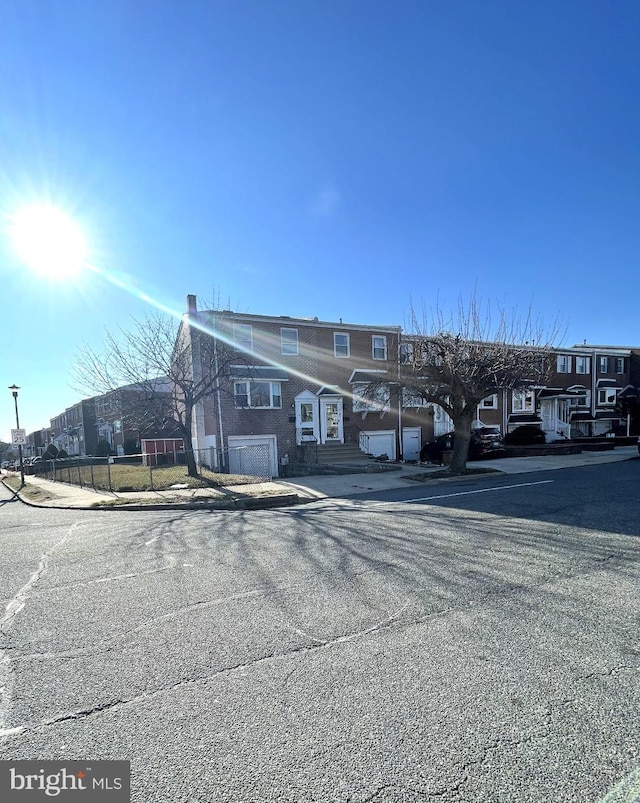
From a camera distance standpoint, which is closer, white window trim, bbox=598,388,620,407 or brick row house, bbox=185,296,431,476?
brick row house, bbox=185,296,431,476

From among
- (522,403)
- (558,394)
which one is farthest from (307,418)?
(558,394)

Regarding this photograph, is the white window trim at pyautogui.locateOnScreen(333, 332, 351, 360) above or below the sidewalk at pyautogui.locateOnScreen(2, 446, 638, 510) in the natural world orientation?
above

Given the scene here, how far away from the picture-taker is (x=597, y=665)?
309 cm

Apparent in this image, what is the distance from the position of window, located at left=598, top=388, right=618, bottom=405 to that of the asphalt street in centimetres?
3710

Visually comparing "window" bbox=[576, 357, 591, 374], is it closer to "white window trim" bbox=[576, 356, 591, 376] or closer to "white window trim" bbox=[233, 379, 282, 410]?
"white window trim" bbox=[576, 356, 591, 376]

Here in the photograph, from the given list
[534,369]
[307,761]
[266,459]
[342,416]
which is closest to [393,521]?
[307,761]

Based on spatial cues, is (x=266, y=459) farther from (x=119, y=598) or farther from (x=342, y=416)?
(x=119, y=598)

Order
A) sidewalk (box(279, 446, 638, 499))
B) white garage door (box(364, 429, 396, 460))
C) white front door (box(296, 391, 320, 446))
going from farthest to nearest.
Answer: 1. white garage door (box(364, 429, 396, 460))
2. white front door (box(296, 391, 320, 446))
3. sidewalk (box(279, 446, 638, 499))

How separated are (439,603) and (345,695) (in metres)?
1.74

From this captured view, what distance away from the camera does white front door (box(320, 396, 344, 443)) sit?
23.7 metres

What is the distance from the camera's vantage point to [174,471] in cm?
1988

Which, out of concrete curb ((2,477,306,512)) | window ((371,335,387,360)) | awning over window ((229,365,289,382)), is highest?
window ((371,335,387,360))

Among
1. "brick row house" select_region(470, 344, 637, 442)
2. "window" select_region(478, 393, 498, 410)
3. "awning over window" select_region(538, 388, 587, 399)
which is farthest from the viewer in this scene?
"awning over window" select_region(538, 388, 587, 399)

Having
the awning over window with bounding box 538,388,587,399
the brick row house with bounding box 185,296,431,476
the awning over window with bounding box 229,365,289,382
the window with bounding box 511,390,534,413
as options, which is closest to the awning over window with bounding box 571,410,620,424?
the awning over window with bounding box 538,388,587,399
